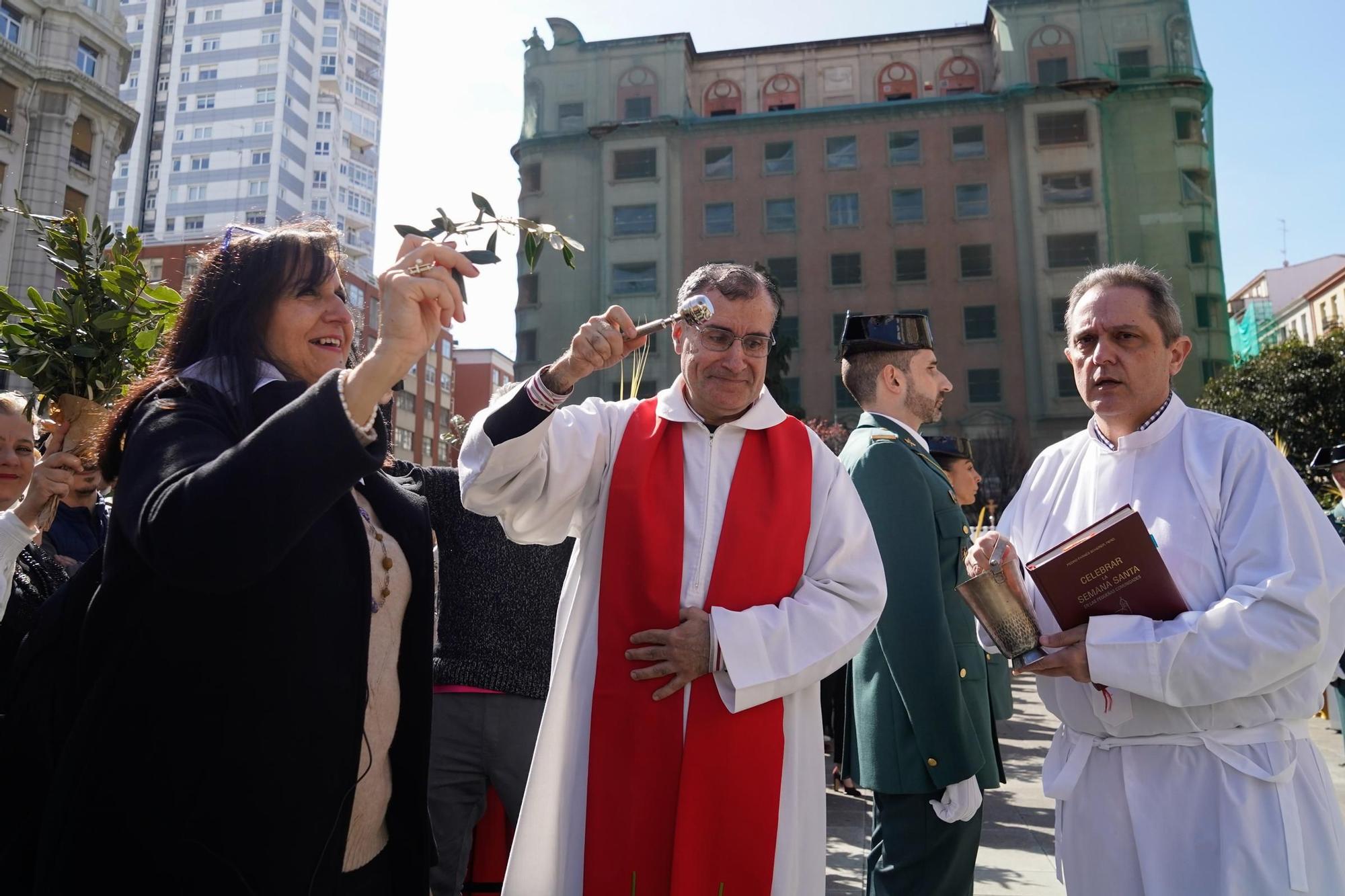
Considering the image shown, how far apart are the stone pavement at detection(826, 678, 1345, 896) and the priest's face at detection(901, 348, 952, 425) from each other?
1.88 meters

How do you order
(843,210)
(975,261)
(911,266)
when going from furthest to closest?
(843,210) < (911,266) < (975,261)

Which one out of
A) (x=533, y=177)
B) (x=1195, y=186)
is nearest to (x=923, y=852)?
(x=1195, y=186)

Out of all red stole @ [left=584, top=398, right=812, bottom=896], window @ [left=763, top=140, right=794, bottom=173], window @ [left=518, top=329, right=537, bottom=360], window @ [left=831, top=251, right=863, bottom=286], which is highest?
window @ [left=763, top=140, right=794, bottom=173]

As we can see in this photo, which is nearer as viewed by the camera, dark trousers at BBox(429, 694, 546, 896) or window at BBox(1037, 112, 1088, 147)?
dark trousers at BBox(429, 694, 546, 896)

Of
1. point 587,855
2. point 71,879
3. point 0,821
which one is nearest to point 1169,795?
point 587,855

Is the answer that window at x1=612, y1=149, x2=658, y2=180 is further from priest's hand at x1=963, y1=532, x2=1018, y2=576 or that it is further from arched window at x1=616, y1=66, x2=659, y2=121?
priest's hand at x1=963, y1=532, x2=1018, y2=576

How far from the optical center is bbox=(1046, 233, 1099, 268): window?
126 feet

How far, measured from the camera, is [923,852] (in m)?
3.13

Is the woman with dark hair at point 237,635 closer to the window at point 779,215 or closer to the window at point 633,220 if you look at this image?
the window at point 633,220

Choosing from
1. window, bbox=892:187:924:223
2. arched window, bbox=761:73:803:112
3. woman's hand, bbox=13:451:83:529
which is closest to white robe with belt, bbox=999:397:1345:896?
woman's hand, bbox=13:451:83:529

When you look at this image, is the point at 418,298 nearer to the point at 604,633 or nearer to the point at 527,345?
the point at 604,633

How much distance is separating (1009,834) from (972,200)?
3828cm

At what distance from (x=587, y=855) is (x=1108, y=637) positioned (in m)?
1.45

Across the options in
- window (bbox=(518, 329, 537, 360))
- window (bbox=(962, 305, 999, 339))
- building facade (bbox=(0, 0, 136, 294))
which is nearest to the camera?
building facade (bbox=(0, 0, 136, 294))
